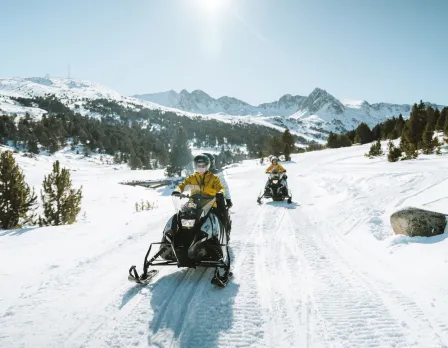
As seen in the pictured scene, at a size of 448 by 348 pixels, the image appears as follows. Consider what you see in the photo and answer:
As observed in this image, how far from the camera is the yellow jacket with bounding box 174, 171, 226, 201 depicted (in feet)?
21.2

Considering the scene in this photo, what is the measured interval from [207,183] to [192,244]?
1861mm

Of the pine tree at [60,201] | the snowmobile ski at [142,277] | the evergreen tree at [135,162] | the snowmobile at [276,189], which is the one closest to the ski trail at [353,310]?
the snowmobile ski at [142,277]

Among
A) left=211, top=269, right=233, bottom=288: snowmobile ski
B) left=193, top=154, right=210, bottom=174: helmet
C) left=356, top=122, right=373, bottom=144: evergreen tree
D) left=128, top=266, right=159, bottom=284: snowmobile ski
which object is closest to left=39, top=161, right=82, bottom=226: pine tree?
left=193, top=154, right=210, bottom=174: helmet

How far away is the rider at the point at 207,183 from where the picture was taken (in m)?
6.24

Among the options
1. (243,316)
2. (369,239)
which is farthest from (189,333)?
(369,239)

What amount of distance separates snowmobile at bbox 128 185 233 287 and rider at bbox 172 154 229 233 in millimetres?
678

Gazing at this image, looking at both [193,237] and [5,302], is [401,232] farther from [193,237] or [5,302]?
[5,302]

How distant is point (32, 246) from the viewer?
7504 mm

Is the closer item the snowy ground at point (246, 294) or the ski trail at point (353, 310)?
the ski trail at point (353, 310)

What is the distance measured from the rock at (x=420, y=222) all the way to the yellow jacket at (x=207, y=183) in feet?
14.1

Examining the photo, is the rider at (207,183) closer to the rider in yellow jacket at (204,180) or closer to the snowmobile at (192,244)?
the rider in yellow jacket at (204,180)

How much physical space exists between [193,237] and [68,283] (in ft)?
7.33

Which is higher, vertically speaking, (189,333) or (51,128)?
(51,128)

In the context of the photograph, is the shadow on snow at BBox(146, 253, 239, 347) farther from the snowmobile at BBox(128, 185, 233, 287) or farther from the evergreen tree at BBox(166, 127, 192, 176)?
the evergreen tree at BBox(166, 127, 192, 176)
